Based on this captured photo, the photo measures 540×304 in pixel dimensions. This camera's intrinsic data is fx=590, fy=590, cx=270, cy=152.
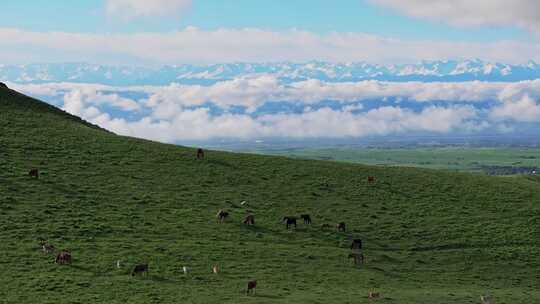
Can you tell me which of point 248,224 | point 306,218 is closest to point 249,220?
point 248,224

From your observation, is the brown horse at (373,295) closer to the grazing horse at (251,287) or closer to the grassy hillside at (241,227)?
the grassy hillside at (241,227)

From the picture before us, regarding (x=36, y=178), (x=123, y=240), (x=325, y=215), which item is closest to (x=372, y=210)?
(x=325, y=215)

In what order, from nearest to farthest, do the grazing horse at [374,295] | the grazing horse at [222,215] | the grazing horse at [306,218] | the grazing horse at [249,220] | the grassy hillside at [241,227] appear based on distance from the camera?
the grazing horse at [374,295] → the grassy hillside at [241,227] → the grazing horse at [249,220] → the grazing horse at [222,215] → the grazing horse at [306,218]

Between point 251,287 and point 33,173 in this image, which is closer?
point 251,287

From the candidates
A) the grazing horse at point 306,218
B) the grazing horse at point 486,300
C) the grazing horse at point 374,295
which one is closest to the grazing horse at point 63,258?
the grazing horse at point 374,295

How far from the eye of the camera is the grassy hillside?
38875mm

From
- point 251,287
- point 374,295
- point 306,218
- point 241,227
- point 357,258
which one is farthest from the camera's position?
point 306,218

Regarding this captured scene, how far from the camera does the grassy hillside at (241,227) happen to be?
128 feet

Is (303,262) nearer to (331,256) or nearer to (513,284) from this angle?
(331,256)

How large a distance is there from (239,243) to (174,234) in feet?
17.8

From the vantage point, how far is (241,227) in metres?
52.0

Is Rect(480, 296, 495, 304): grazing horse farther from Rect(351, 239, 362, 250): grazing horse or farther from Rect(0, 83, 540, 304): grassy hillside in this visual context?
Rect(351, 239, 362, 250): grazing horse

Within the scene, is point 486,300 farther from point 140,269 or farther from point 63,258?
point 63,258

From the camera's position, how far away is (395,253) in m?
49.5
